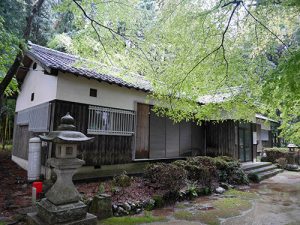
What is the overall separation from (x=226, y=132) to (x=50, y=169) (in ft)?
32.9

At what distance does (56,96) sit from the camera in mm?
7934

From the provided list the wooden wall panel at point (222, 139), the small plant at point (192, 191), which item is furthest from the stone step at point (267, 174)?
the small plant at point (192, 191)

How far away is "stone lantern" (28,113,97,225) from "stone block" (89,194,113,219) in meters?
0.81

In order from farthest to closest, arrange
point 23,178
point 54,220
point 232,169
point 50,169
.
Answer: point 232,169 → point 23,178 → point 50,169 → point 54,220

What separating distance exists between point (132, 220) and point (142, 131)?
16.5 feet

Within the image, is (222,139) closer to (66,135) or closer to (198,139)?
(198,139)

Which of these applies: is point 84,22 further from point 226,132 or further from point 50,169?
point 226,132

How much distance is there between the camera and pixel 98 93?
9078mm

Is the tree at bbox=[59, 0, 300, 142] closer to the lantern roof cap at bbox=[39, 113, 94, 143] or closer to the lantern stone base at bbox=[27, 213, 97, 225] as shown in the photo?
the lantern roof cap at bbox=[39, 113, 94, 143]

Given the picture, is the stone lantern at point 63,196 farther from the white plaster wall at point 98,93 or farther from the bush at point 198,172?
the bush at point 198,172

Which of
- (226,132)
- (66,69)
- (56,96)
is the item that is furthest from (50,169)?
(226,132)

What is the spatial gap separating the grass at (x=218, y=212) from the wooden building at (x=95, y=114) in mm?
3806

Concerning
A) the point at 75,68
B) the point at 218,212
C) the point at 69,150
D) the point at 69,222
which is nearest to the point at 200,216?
the point at 218,212

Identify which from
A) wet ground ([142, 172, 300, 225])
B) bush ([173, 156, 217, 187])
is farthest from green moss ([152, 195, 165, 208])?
bush ([173, 156, 217, 187])
